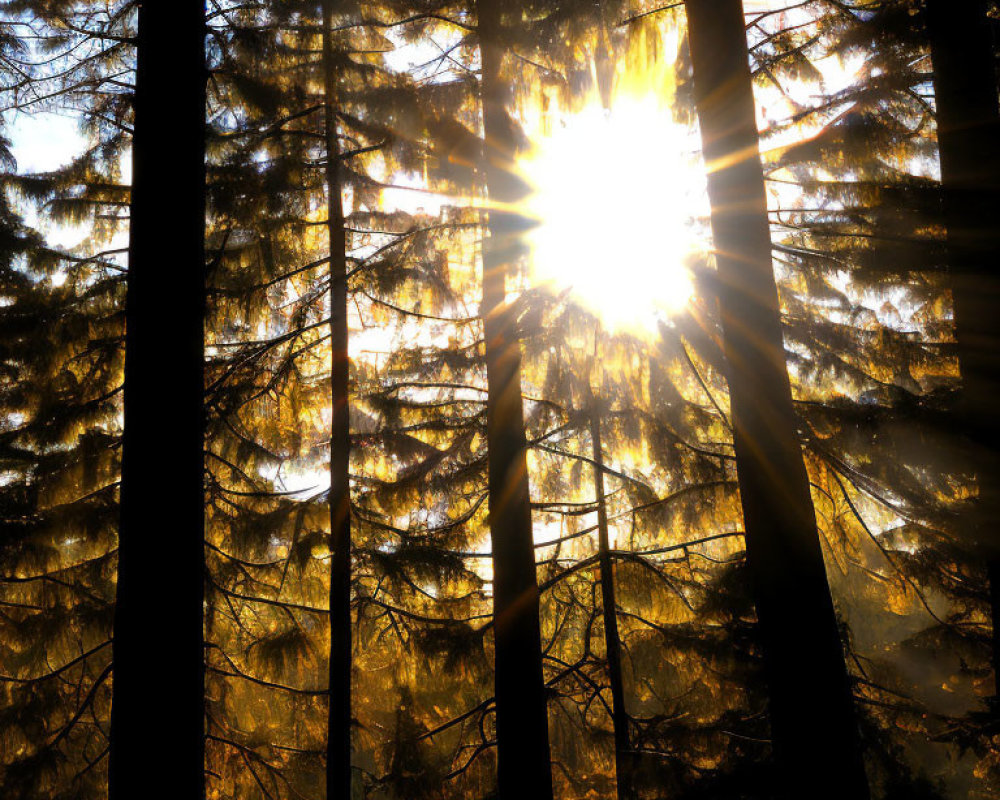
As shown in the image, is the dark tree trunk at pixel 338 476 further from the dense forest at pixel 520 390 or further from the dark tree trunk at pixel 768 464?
the dark tree trunk at pixel 768 464

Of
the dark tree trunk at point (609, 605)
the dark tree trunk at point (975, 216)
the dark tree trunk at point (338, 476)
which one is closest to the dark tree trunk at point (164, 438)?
the dark tree trunk at point (338, 476)

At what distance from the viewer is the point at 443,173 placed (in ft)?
23.4

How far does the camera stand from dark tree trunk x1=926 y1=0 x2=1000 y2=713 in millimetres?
5734

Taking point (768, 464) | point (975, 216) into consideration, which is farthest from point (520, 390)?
point (975, 216)

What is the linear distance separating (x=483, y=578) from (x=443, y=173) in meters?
4.96

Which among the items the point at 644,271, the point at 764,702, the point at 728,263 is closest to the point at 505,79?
the point at 644,271

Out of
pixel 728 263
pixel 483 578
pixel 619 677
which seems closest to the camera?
pixel 728 263

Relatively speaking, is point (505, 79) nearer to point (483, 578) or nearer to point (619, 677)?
point (483, 578)

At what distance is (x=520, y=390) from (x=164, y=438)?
350cm

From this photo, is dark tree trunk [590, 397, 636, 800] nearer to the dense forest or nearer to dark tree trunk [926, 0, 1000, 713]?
the dense forest

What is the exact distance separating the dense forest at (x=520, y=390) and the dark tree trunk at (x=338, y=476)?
0.15 feet

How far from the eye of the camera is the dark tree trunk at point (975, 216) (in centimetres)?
573

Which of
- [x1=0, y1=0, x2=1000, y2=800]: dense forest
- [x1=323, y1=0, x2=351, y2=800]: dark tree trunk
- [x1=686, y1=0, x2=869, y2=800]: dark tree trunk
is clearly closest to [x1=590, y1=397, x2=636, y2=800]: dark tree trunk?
[x1=0, y1=0, x2=1000, y2=800]: dense forest

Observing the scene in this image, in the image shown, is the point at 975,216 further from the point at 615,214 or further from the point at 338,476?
the point at 338,476
